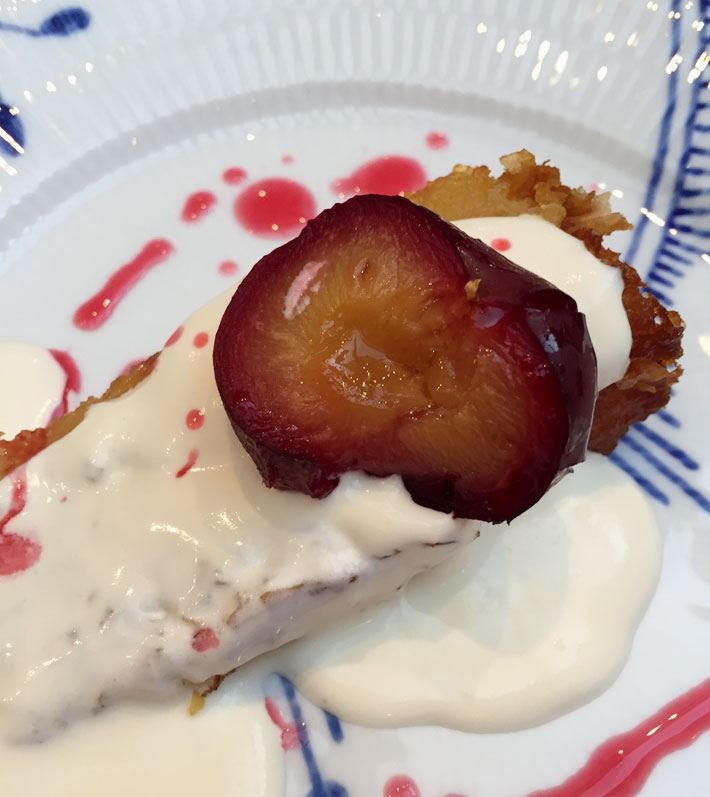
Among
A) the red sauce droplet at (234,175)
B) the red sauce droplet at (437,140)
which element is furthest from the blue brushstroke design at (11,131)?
the red sauce droplet at (437,140)

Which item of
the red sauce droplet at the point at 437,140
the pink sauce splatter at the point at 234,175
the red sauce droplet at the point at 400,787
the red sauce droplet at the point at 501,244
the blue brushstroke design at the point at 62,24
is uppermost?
the blue brushstroke design at the point at 62,24

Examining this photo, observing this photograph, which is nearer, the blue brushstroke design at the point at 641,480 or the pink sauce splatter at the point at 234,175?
the blue brushstroke design at the point at 641,480

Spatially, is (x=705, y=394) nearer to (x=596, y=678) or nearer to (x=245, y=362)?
(x=596, y=678)

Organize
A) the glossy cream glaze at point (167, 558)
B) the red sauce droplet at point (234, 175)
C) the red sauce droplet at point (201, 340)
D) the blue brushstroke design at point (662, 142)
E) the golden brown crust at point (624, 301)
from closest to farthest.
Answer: the glossy cream glaze at point (167, 558) → the red sauce droplet at point (201, 340) → the golden brown crust at point (624, 301) → the blue brushstroke design at point (662, 142) → the red sauce droplet at point (234, 175)

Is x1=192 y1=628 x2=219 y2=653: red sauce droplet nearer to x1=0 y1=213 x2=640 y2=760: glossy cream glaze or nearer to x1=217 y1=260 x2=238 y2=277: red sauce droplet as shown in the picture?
x1=0 y1=213 x2=640 y2=760: glossy cream glaze

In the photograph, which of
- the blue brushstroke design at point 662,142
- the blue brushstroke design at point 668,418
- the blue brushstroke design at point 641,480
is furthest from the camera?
the blue brushstroke design at point 662,142

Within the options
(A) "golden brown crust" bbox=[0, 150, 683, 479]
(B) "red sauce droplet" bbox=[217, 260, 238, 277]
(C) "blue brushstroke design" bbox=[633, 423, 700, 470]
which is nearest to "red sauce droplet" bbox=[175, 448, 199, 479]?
(A) "golden brown crust" bbox=[0, 150, 683, 479]

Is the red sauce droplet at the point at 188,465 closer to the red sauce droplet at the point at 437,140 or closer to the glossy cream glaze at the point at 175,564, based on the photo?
the glossy cream glaze at the point at 175,564

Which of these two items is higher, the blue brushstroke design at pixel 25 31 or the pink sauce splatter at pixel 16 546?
the blue brushstroke design at pixel 25 31
